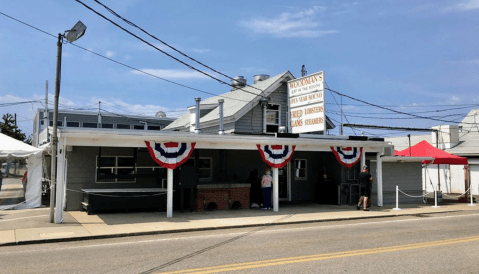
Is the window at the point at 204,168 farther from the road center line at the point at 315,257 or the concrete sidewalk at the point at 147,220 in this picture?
the road center line at the point at 315,257

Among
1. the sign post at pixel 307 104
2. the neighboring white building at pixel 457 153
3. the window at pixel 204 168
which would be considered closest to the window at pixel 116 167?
the window at pixel 204 168

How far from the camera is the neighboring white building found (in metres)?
29.3

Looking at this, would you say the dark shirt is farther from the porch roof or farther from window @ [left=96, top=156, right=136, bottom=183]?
window @ [left=96, top=156, right=136, bottom=183]

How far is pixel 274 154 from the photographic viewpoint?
17.1 metres

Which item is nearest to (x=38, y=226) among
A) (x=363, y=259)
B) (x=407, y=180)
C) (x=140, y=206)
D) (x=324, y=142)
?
(x=140, y=206)

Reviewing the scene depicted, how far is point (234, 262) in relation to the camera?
25.0 ft

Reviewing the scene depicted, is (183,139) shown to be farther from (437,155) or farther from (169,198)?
(437,155)

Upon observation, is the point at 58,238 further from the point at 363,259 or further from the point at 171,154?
the point at 363,259

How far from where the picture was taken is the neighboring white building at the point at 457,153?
29312 millimetres

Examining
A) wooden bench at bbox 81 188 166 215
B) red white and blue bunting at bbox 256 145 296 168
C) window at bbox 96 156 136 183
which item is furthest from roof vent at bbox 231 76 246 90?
wooden bench at bbox 81 188 166 215

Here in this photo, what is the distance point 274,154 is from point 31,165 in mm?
10275

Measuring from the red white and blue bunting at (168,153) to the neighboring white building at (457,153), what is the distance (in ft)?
65.7

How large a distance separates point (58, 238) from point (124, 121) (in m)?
34.6

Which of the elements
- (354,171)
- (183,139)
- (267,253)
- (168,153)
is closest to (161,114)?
(354,171)
